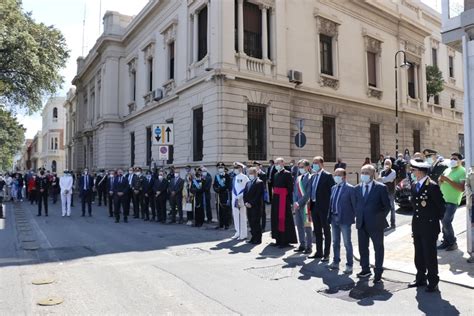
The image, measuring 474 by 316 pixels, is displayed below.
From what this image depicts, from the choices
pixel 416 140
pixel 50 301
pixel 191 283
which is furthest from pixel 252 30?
pixel 50 301

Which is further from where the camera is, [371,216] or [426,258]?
[371,216]

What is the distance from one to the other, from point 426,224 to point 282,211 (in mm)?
4046

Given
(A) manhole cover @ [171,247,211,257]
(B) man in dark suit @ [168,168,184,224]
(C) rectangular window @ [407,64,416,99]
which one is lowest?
(A) manhole cover @ [171,247,211,257]

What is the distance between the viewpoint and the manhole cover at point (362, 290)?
5.98m

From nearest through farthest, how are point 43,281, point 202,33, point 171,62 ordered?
point 43,281 < point 202,33 < point 171,62

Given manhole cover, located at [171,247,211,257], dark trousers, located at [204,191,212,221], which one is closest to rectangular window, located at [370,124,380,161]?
dark trousers, located at [204,191,212,221]

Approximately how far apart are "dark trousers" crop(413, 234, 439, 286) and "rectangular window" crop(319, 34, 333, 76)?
1909 centimetres

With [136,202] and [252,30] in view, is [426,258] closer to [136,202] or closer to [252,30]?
[136,202]

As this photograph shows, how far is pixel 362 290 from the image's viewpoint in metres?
6.25

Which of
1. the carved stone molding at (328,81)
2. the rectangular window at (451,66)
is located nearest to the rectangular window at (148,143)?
the carved stone molding at (328,81)

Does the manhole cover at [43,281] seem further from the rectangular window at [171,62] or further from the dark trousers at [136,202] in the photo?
the rectangular window at [171,62]

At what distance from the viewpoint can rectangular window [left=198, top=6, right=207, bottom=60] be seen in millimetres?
21516

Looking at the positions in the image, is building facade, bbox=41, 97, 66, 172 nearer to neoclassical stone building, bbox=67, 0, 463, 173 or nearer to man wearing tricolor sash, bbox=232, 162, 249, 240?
neoclassical stone building, bbox=67, 0, 463, 173

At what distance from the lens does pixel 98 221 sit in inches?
622
